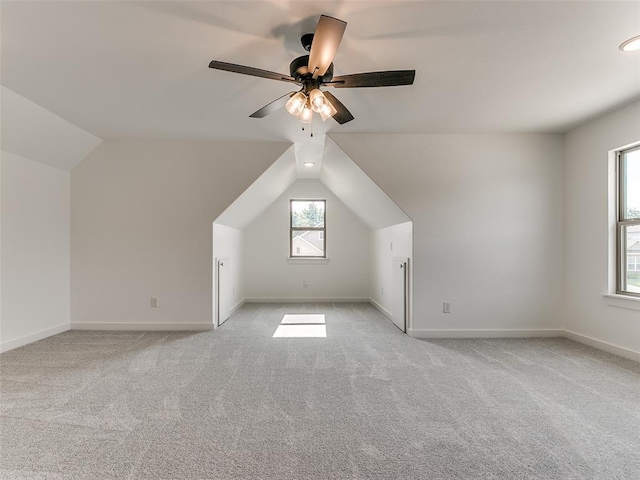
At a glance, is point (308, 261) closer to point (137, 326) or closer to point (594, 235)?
point (137, 326)

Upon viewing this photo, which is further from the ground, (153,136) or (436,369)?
(153,136)

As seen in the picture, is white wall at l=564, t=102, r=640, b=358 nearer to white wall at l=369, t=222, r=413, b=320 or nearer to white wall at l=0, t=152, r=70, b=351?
white wall at l=369, t=222, r=413, b=320

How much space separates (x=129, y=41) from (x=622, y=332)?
461cm

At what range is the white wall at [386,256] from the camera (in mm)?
4043

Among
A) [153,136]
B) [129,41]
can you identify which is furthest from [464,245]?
[153,136]

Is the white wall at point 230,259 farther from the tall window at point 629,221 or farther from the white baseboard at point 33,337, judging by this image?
the tall window at point 629,221

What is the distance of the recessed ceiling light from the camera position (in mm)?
1994

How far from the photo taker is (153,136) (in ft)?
12.5

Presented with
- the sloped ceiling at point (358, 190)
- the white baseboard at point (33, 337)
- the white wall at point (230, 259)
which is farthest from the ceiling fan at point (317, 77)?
the white baseboard at point (33, 337)

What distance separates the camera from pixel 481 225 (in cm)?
378

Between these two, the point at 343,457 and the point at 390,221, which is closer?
the point at 343,457

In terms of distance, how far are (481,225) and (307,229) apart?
11.1ft

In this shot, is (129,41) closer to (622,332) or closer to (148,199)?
(148,199)

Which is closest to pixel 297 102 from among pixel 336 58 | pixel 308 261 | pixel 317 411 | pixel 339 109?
pixel 339 109
